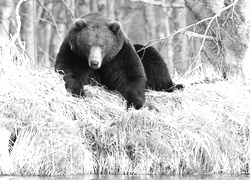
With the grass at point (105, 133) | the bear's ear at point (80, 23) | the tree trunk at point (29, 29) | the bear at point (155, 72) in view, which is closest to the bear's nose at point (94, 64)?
the grass at point (105, 133)

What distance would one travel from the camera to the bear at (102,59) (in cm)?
863

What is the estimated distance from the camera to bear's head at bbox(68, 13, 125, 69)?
8602mm

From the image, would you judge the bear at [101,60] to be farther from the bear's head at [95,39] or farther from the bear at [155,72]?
the bear at [155,72]

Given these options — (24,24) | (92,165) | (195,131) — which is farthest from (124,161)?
(24,24)

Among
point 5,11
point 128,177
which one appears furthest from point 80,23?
point 5,11

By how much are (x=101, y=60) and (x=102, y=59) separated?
259mm

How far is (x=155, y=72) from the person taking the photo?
32.9 ft

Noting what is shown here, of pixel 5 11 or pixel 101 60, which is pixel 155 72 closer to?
pixel 101 60

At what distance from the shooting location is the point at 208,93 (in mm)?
9406

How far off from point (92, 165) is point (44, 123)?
80 cm

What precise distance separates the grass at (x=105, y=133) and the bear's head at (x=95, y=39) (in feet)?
1.70

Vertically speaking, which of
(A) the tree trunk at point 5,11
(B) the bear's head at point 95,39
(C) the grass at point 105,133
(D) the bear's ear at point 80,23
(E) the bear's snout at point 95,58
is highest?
(A) the tree trunk at point 5,11

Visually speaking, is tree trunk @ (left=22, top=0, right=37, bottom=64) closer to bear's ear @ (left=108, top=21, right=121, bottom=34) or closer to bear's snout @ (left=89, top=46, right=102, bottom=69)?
bear's ear @ (left=108, top=21, right=121, bottom=34)

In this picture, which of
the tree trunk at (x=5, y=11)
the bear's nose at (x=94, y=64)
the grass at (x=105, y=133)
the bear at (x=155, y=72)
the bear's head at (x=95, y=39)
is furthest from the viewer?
the tree trunk at (x=5, y=11)
